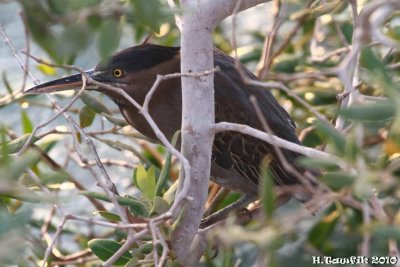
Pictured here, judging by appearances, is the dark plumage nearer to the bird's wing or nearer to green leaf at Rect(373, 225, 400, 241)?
the bird's wing

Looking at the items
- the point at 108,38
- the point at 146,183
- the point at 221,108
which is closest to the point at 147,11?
the point at 108,38

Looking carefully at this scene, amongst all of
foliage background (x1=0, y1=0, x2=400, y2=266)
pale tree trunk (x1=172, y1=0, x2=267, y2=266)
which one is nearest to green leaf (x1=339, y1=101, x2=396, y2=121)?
foliage background (x1=0, y1=0, x2=400, y2=266)

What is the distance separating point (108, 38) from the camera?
1.31 meters

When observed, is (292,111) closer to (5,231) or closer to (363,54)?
(363,54)

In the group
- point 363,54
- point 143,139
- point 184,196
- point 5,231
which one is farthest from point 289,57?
point 5,231

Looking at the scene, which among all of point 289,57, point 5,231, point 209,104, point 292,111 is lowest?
point 5,231

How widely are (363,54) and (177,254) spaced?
36.1 inches

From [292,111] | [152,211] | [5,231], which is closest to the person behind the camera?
[5,231]

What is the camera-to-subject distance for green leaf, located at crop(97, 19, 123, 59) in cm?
131

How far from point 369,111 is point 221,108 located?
1.55 m

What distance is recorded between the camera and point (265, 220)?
1.34 metres

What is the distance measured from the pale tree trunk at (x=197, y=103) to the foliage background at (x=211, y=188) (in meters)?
0.10

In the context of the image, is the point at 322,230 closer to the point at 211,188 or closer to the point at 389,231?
the point at 211,188

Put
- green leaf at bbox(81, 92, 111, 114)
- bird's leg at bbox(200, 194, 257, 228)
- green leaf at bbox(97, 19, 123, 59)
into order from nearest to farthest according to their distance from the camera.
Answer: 1. green leaf at bbox(97, 19, 123, 59)
2. green leaf at bbox(81, 92, 111, 114)
3. bird's leg at bbox(200, 194, 257, 228)
